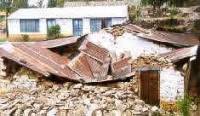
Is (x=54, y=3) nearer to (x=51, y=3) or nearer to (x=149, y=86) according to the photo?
(x=51, y=3)

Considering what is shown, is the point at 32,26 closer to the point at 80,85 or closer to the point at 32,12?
the point at 32,12

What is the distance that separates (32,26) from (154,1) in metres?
9.74

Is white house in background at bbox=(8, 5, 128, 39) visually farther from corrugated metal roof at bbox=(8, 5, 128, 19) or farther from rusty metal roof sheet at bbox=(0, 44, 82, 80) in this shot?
rusty metal roof sheet at bbox=(0, 44, 82, 80)

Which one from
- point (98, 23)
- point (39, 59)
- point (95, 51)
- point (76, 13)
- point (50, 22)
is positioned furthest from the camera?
point (50, 22)

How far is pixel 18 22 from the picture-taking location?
122 ft

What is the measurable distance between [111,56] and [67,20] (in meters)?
17.9

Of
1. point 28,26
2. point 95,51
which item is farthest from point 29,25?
point 95,51

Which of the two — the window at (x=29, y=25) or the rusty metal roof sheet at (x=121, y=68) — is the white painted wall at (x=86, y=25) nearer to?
the window at (x=29, y=25)

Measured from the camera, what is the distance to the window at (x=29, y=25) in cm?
3666

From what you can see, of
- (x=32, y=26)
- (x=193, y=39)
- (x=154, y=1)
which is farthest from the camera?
(x=32, y=26)

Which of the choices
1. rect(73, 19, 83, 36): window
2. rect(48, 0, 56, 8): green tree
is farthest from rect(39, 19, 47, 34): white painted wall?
rect(48, 0, 56, 8): green tree

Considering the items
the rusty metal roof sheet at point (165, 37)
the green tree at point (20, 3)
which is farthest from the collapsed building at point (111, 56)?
the green tree at point (20, 3)

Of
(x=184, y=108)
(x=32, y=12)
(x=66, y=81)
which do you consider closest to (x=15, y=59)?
(x=66, y=81)

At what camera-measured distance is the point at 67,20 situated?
35.6 metres
